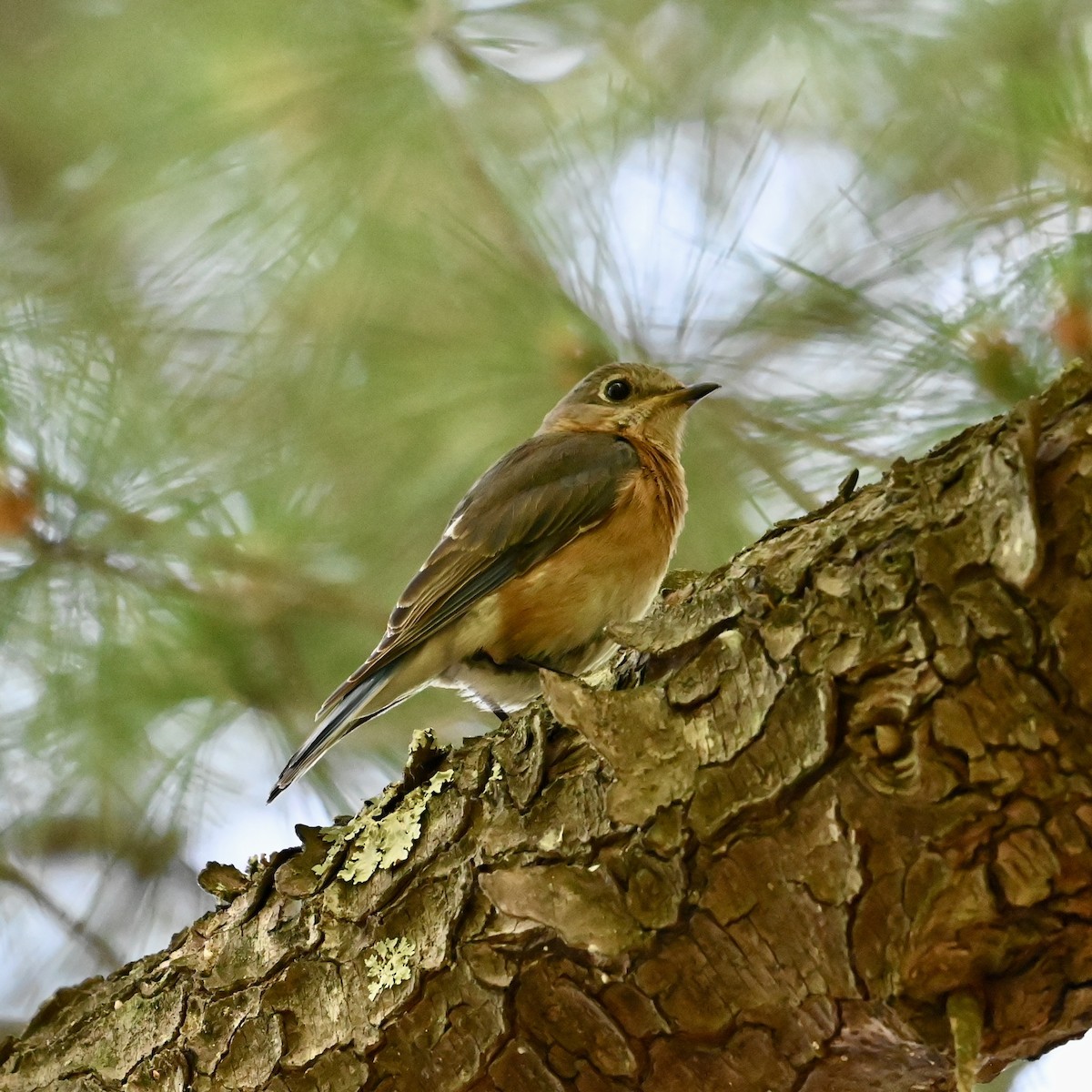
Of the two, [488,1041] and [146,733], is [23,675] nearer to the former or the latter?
[146,733]

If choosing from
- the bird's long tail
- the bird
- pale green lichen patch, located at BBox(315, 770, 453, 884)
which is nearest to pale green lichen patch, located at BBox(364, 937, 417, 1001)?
pale green lichen patch, located at BBox(315, 770, 453, 884)

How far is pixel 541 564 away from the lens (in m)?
3.57

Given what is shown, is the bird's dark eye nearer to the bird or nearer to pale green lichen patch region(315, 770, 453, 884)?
the bird

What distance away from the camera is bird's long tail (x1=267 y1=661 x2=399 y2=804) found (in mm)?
3070

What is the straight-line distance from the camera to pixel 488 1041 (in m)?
2.12

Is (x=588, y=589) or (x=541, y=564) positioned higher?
(x=541, y=564)

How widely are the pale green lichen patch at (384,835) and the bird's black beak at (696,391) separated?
1.39 m

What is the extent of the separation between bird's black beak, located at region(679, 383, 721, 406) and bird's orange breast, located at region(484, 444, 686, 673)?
0.92 feet

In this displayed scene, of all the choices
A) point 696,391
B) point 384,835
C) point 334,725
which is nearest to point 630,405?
point 696,391

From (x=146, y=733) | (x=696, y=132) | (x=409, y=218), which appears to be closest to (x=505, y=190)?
(x=409, y=218)

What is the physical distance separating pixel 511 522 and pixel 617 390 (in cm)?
47

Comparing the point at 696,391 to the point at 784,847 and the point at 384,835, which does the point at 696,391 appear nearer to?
the point at 384,835

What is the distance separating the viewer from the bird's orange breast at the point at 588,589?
3.50m

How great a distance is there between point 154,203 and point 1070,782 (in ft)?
8.31
